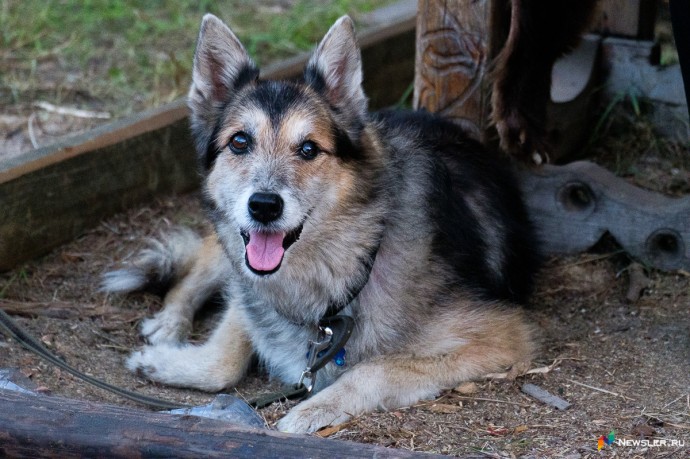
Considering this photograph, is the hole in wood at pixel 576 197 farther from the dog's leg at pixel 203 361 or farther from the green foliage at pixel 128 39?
the green foliage at pixel 128 39

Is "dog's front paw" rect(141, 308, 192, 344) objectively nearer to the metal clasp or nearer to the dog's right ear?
the metal clasp

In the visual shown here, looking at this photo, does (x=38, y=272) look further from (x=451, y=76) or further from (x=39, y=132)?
(x=451, y=76)

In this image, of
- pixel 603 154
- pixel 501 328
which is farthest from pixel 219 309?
pixel 603 154

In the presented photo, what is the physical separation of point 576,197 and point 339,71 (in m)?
1.89

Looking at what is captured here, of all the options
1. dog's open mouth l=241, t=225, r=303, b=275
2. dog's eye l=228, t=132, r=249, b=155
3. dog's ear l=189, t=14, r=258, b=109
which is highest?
dog's ear l=189, t=14, r=258, b=109

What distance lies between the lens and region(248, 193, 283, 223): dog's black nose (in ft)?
11.3

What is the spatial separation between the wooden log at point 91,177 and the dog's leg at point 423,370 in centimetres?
203

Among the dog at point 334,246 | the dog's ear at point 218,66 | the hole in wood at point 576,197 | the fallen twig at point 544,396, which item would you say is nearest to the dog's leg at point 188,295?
the dog at point 334,246

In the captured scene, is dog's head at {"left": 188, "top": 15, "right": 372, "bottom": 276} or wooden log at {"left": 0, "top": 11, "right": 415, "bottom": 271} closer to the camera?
dog's head at {"left": 188, "top": 15, "right": 372, "bottom": 276}

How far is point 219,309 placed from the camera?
5137 mm

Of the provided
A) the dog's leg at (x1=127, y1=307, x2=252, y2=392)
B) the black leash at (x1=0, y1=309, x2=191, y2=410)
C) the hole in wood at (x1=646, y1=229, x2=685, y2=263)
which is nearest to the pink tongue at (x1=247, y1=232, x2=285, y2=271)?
the black leash at (x1=0, y1=309, x2=191, y2=410)

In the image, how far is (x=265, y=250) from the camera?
359 cm

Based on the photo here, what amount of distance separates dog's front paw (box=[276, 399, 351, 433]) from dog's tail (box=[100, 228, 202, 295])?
1.53 meters

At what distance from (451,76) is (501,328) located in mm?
1482
